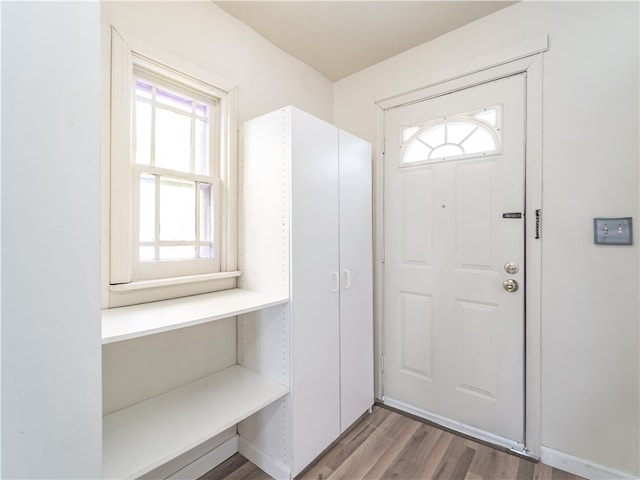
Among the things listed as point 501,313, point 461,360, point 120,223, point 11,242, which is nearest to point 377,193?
point 501,313

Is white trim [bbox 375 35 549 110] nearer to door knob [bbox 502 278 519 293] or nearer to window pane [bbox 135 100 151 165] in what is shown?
door knob [bbox 502 278 519 293]

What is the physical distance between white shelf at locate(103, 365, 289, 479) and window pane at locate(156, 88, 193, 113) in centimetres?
151

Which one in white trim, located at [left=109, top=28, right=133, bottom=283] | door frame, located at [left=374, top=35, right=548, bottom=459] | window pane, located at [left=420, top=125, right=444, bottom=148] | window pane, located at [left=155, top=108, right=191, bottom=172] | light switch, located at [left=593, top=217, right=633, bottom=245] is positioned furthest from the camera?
window pane, located at [left=420, top=125, right=444, bottom=148]

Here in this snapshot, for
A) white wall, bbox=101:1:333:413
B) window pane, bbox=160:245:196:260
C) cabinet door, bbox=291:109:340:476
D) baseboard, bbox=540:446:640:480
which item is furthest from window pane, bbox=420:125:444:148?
baseboard, bbox=540:446:640:480

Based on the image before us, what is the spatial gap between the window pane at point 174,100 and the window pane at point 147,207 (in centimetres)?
42

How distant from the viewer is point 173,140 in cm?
155

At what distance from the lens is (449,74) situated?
6.22 feet

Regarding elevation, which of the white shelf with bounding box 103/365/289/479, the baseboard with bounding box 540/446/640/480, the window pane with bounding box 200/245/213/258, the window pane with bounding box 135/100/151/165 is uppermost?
the window pane with bounding box 135/100/151/165

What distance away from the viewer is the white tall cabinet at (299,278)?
1502mm

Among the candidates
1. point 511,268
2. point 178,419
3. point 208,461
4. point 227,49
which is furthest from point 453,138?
point 208,461

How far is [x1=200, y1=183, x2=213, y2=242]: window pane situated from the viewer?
1.66 metres

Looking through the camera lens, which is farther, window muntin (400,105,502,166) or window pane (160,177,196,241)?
window muntin (400,105,502,166)

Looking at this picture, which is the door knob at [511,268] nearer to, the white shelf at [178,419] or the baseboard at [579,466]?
the baseboard at [579,466]

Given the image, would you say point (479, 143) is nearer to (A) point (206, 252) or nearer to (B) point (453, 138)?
(B) point (453, 138)
